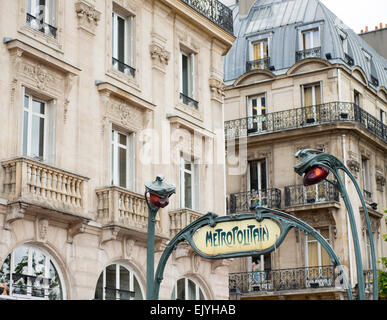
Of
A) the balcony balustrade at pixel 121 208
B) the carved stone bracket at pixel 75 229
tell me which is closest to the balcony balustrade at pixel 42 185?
the carved stone bracket at pixel 75 229

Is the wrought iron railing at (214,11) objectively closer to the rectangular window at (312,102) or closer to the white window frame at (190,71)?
the white window frame at (190,71)

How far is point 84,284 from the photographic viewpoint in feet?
59.9

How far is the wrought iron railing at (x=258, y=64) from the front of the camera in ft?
120

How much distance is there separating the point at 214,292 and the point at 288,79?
14.7m

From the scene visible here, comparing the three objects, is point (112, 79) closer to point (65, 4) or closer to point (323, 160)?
point (65, 4)

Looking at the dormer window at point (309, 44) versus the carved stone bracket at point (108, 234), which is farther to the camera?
the dormer window at point (309, 44)

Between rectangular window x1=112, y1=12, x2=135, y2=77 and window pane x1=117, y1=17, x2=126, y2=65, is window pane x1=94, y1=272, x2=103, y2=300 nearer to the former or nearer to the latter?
rectangular window x1=112, y1=12, x2=135, y2=77

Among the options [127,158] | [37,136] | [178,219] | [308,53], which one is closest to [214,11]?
[127,158]

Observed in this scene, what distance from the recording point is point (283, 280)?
33062 millimetres

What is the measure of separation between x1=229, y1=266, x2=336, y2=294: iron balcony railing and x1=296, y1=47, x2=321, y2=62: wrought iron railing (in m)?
9.57

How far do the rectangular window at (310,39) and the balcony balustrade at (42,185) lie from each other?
20061mm

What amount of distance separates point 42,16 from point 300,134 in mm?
18188

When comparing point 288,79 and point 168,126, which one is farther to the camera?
point 288,79
